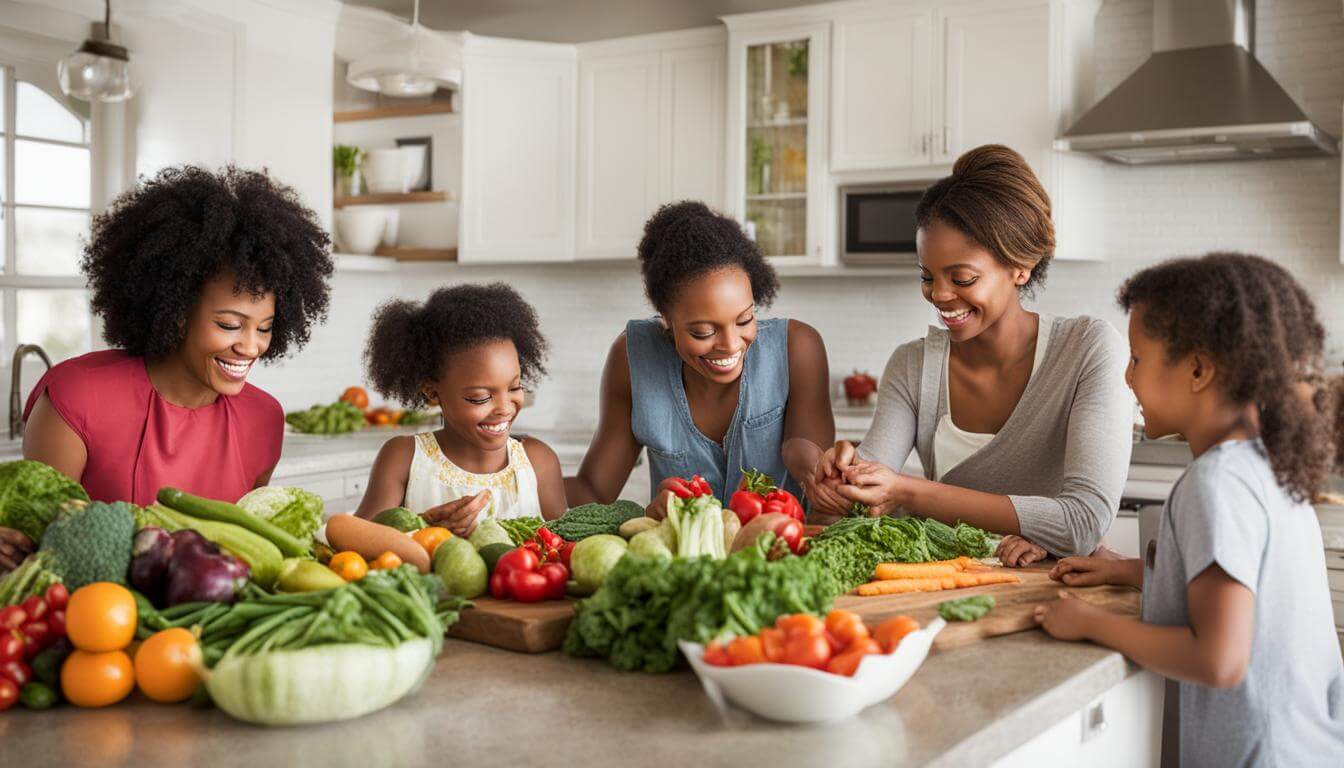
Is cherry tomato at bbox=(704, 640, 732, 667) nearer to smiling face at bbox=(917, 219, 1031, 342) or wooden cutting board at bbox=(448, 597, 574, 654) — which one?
wooden cutting board at bbox=(448, 597, 574, 654)

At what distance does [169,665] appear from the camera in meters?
1.39

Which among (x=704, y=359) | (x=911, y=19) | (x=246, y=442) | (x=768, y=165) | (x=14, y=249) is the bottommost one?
(x=246, y=442)

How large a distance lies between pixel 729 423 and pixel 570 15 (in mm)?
3831

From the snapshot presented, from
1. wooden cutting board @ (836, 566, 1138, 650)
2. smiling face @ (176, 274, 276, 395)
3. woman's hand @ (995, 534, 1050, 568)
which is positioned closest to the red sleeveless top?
smiling face @ (176, 274, 276, 395)

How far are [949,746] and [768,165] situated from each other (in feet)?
14.9

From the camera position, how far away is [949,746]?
1.27 metres

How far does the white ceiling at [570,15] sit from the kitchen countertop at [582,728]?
460 cm

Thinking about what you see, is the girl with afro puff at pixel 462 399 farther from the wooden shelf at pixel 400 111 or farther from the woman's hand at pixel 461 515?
the wooden shelf at pixel 400 111

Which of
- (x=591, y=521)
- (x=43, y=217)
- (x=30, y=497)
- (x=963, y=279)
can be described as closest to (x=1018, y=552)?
(x=963, y=279)

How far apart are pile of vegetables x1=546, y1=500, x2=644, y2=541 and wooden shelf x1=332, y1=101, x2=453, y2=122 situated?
4359 mm

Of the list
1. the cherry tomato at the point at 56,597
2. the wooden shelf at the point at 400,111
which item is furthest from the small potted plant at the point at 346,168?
the cherry tomato at the point at 56,597

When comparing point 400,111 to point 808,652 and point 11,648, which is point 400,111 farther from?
point 808,652

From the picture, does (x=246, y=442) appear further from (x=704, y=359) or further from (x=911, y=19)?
(x=911, y=19)

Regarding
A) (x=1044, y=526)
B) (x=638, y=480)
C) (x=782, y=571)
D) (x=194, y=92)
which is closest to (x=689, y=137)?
(x=638, y=480)
